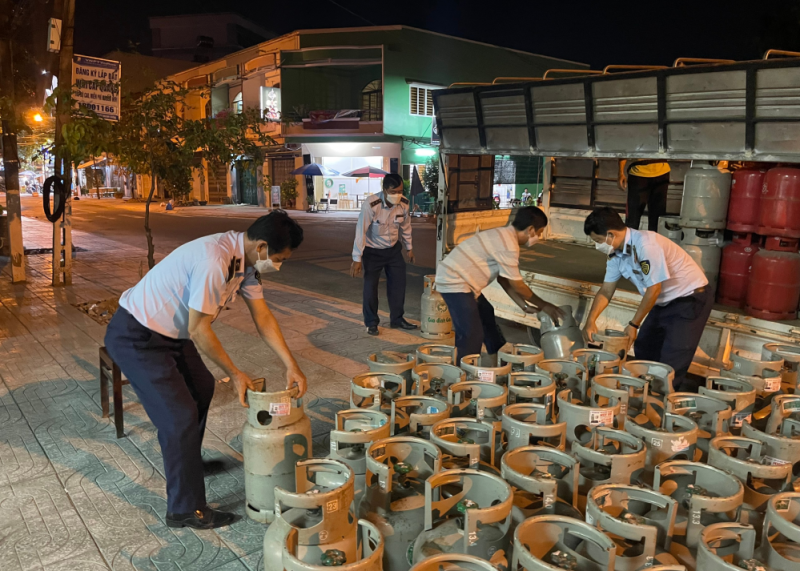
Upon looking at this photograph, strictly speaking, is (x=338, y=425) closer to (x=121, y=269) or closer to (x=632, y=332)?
(x=632, y=332)

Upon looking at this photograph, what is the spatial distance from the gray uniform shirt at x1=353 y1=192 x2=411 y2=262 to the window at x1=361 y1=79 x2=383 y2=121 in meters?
23.4

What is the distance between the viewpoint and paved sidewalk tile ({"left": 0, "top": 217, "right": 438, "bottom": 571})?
305cm

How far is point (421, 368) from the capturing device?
377cm

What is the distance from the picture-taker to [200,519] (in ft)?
10.4

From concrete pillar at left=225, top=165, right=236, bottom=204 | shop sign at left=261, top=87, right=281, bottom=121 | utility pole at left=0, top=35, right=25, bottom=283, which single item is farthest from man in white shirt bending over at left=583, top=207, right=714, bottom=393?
concrete pillar at left=225, top=165, right=236, bottom=204

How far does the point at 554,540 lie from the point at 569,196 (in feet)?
30.6

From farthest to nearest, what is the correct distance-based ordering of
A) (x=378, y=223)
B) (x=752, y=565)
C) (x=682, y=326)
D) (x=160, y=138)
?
1. (x=378, y=223)
2. (x=160, y=138)
3. (x=682, y=326)
4. (x=752, y=565)

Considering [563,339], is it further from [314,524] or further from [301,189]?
[301,189]

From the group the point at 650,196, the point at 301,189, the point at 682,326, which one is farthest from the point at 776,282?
the point at 301,189

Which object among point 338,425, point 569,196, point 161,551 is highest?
point 569,196

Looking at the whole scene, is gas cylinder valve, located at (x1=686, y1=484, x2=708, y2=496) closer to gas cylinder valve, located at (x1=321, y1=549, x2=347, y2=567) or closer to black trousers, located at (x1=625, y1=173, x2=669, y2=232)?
gas cylinder valve, located at (x1=321, y1=549, x2=347, y2=567)

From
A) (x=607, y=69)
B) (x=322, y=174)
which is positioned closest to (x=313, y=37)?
(x=322, y=174)

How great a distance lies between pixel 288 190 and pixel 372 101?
6329 mm

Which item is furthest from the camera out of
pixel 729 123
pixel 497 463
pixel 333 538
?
pixel 729 123
